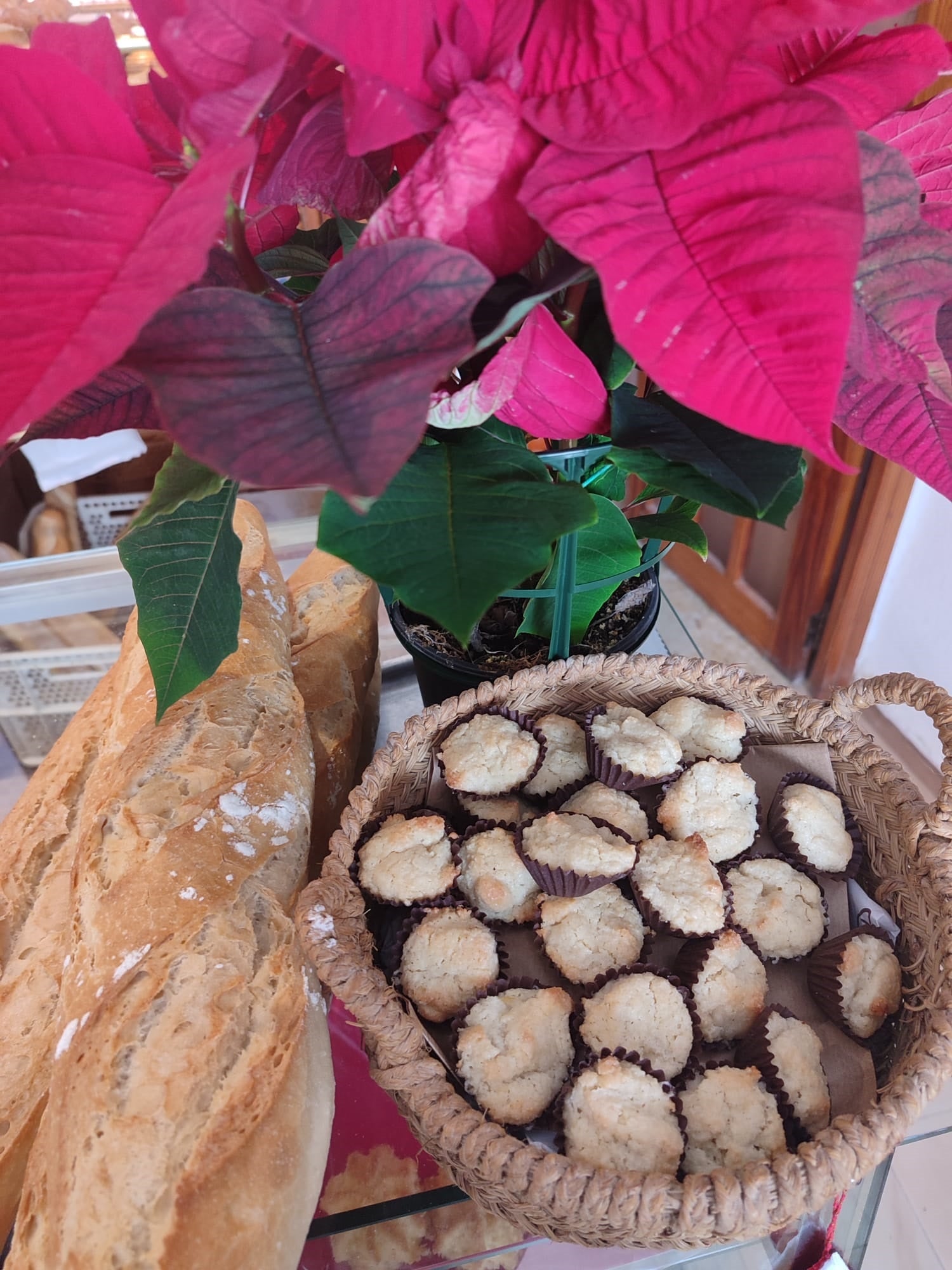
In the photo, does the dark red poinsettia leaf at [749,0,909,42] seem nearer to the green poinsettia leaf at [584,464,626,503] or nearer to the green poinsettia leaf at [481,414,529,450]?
the green poinsettia leaf at [481,414,529,450]

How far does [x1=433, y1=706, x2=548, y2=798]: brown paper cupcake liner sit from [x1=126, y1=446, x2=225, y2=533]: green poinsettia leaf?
1.15ft

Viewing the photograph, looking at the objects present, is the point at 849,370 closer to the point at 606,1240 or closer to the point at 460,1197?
the point at 606,1240

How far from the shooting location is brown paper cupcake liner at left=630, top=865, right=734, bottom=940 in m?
0.68

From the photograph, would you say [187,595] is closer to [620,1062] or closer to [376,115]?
[376,115]

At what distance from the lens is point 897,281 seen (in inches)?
15.8

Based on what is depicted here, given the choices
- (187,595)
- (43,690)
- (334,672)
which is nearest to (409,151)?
(187,595)

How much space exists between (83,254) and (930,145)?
40 cm

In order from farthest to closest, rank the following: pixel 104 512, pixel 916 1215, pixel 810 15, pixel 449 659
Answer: pixel 104 512
pixel 916 1215
pixel 449 659
pixel 810 15

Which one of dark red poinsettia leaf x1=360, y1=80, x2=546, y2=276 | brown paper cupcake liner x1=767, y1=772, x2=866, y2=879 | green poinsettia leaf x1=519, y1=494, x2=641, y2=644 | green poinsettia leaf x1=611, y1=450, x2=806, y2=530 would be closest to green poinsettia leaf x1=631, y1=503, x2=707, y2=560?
green poinsettia leaf x1=519, y1=494, x2=641, y2=644

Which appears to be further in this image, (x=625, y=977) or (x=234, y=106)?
(x=625, y=977)

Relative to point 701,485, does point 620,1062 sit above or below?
below

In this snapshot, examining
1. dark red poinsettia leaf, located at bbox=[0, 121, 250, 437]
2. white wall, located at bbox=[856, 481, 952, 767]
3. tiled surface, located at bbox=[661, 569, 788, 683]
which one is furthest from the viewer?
tiled surface, located at bbox=[661, 569, 788, 683]

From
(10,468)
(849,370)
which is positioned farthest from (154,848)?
(10,468)

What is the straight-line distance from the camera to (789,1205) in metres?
0.50
